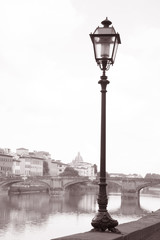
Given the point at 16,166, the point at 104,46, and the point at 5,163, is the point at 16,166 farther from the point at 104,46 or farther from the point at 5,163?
the point at 104,46

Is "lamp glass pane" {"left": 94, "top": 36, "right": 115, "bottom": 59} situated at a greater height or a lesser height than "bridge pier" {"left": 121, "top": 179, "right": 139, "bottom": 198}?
greater

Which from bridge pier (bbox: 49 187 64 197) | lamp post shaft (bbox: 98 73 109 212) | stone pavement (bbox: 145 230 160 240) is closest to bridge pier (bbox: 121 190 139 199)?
bridge pier (bbox: 49 187 64 197)

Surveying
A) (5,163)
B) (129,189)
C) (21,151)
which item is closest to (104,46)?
(129,189)

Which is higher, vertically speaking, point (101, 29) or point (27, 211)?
point (101, 29)

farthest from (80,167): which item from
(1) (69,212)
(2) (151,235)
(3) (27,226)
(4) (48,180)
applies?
(2) (151,235)

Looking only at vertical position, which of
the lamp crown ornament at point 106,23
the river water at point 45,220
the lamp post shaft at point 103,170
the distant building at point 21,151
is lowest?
the river water at point 45,220

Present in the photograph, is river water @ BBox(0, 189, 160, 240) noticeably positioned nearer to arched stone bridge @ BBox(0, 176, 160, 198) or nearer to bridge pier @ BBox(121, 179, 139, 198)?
bridge pier @ BBox(121, 179, 139, 198)

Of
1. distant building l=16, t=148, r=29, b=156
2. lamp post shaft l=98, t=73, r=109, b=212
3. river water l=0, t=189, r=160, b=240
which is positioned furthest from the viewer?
distant building l=16, t=148, r=29, b=156

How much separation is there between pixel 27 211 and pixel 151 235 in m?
29.2

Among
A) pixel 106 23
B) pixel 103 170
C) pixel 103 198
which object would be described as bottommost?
pixel 103 198

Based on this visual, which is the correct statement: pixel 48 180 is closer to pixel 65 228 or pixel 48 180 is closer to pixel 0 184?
pixel 0 184

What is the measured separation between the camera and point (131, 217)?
31.7 m

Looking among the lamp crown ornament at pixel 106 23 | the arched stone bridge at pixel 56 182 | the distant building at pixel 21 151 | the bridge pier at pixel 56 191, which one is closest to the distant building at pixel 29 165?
the distant building at pixel 21 151

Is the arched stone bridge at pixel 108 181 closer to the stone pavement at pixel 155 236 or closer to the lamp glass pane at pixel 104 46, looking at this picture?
the stone pavement at pixel 155 236
